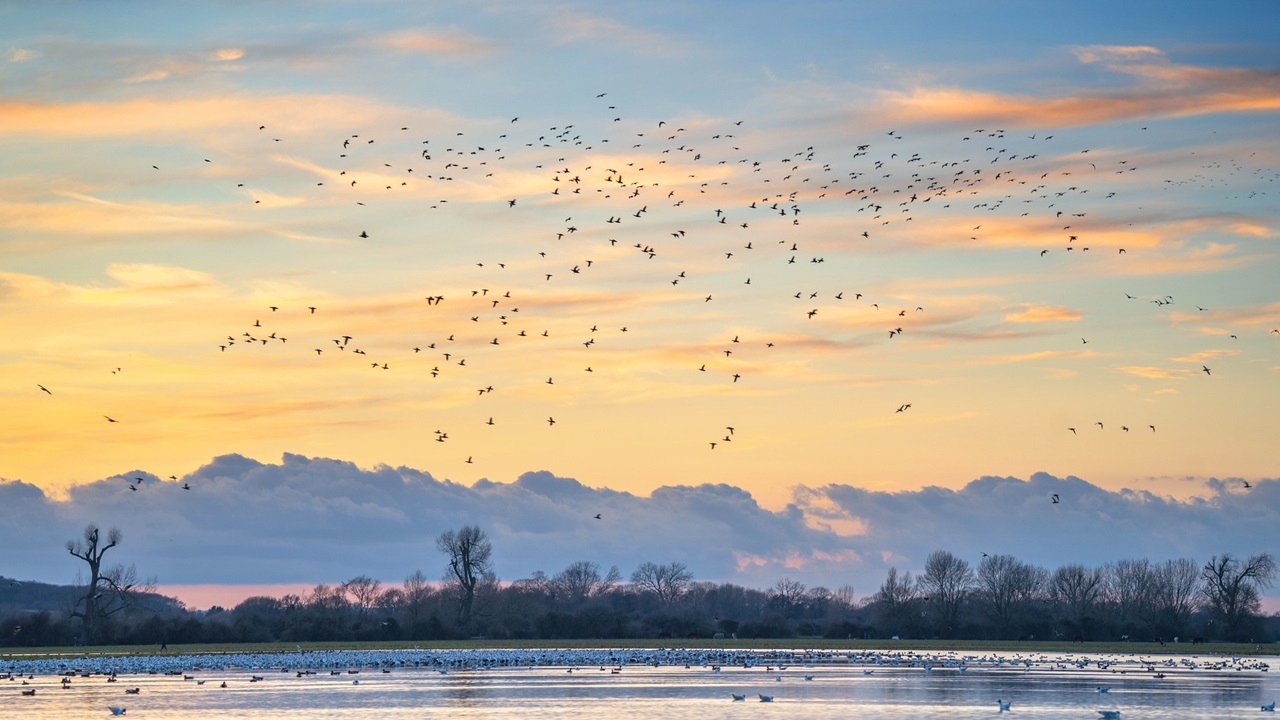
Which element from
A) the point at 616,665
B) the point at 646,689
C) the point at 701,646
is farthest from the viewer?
the point at 701,646

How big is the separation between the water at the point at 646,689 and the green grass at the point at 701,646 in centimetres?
1516

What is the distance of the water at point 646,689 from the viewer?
5250cm

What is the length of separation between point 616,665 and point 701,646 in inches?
1402

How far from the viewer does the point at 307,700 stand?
58.4 metres

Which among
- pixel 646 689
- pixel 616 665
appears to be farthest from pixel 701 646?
pixel 646 689

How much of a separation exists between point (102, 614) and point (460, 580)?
4181 cm

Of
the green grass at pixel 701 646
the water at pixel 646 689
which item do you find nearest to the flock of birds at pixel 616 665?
the water at pixel 646 689

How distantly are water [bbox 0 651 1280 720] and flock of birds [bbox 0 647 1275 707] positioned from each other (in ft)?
0.60

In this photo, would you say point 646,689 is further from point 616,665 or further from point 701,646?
point 701,646

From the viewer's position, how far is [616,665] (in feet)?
275

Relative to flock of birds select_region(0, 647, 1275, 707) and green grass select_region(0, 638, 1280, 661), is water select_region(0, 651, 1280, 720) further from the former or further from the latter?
green grass select_region(0, 638, 1280, 661)

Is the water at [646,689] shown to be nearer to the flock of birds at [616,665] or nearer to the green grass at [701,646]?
the flock of birds at [616,665]

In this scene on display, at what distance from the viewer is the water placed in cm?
5250

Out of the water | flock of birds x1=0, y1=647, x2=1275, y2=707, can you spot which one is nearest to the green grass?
flock of birds x1=0, y1=647, x2=1275, y2=707
